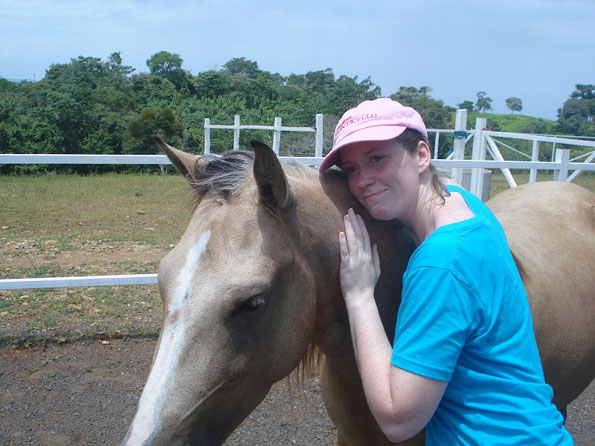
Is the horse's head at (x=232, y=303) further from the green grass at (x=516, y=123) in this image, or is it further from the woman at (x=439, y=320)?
the green grass at (x=516, y=123)

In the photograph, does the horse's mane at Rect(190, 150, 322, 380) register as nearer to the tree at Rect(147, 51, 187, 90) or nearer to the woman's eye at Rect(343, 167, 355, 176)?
the woman's eye at Rect(343, 167, 355, 176)

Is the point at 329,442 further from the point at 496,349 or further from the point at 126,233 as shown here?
the point at 126,233

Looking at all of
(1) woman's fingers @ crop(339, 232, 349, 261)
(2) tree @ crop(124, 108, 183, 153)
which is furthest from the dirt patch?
(2) tree @ crop(124, 108, 183, 153)

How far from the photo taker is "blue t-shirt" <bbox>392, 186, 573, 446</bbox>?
1.23 meters

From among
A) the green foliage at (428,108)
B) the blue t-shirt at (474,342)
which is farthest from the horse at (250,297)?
the green foliage at (428,108)

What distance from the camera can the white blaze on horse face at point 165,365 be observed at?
3.99 ft

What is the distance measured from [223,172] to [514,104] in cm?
8352

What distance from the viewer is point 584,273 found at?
2727 millimetres

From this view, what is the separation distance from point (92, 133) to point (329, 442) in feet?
56.8

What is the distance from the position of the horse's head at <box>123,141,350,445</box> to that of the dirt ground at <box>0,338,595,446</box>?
1646 mm

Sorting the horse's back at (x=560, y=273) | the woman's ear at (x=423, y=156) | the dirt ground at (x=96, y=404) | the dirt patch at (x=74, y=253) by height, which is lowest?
the dirt ground at (x=96, y=404)

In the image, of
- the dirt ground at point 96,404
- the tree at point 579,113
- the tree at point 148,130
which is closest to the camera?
the dirt ground at point 96,404

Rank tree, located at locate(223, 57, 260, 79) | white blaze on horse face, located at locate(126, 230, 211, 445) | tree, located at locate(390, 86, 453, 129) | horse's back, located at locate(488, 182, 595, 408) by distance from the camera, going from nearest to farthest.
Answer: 1. white blaze on horse face, located at locate(126, 230, 211, 445)
2. horse's back, located at locate(488, 182, 595, 408)
3. tree, located at locate(390, 86, 453, 129)
4. tree, located at locate(223, 57, 260, 79)

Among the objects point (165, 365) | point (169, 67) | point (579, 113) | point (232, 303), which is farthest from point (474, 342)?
point (579, 113)
